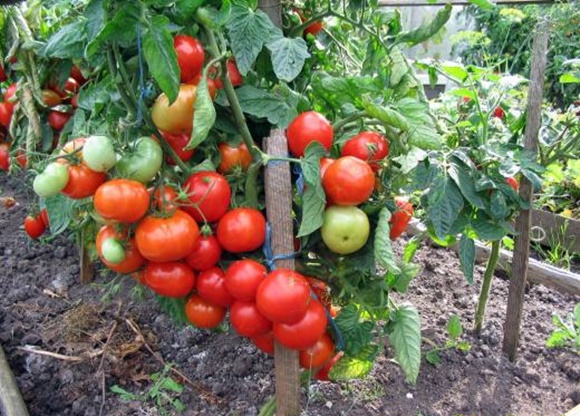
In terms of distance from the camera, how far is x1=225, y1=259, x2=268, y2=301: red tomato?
3.61 feet

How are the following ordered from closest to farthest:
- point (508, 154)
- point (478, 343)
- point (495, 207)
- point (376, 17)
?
point (376, 17) < point (495, 207) < point (508, 154) < point (478, 343)

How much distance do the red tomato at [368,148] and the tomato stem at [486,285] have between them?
0.83 meters

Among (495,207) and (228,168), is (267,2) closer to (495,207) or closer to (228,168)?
(228,168)

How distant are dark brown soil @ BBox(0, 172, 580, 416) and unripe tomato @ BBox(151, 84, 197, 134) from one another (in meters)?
0.63

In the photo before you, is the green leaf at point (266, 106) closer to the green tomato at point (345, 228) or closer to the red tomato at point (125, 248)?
the green tomato at point (345, 228)

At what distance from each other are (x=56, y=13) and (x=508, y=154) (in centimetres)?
170

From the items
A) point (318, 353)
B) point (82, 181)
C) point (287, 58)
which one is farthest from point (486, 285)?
point (82, 181)

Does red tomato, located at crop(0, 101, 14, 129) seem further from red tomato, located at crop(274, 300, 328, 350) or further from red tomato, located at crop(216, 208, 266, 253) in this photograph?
red tomato, located at crop(274, 300, 328, 350)

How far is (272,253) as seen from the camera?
119 centimetres

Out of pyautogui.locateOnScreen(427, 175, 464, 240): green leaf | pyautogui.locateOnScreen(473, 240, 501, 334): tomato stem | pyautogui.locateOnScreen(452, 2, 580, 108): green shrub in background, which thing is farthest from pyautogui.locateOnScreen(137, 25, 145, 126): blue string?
pyautogui.locateOnScreen(452, 2, 580, 108): green shrub in background

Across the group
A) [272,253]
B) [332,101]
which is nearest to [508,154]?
[332,101]

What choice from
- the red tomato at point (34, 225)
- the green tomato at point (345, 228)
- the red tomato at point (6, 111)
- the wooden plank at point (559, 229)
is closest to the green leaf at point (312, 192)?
the green tomato at point (345, 228)

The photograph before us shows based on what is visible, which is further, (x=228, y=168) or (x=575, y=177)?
(x=575, y=177)

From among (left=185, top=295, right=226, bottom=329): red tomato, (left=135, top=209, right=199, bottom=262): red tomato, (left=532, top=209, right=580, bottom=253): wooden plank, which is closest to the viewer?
(left=135, top=209, right=199, bottom=262): red tomato
